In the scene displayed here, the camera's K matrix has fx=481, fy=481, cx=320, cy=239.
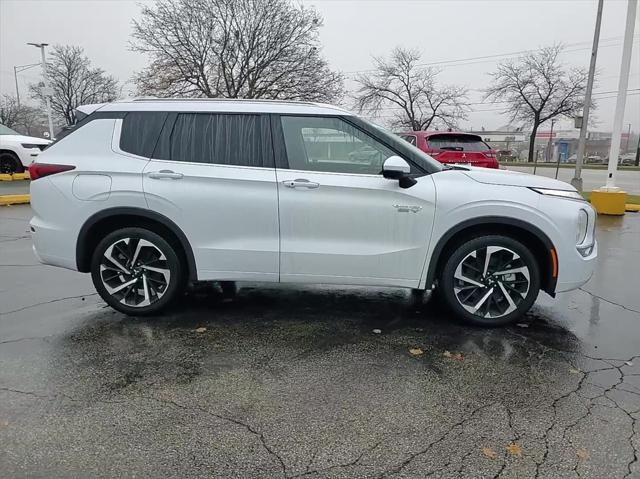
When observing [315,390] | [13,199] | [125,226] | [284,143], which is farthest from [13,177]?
[315,390]

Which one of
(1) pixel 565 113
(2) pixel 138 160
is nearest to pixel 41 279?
(2) pixel 138 160

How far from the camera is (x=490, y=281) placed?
13.4 ft

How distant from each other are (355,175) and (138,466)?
8.64ft

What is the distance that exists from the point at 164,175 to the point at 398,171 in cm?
198

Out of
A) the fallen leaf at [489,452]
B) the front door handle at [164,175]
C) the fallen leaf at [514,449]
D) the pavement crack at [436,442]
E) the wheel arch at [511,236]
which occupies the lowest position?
the pavement crack at [436,442]

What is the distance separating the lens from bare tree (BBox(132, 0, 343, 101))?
2827 cm

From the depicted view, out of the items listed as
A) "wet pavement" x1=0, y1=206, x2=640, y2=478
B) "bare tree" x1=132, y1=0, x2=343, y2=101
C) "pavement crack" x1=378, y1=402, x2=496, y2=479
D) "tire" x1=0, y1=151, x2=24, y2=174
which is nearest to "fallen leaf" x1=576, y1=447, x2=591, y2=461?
"wet pavement" x1=0, y1=206, x2=640, y2=478

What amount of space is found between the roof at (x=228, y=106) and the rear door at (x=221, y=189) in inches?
2.9

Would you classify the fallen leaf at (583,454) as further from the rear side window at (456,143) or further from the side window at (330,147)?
the rear side window at (456,143)

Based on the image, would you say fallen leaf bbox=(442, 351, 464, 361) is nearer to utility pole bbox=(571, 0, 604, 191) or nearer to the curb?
utility pole bbox=(571, 0, 604, 191)

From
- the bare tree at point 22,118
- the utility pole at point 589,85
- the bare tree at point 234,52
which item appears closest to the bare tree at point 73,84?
the bare tree at point 22,118

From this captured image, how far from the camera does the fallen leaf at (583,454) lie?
2.45m

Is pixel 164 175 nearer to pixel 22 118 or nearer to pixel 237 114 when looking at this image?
pixel 237 114

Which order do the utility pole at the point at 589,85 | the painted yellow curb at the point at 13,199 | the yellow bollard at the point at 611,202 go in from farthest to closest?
1. the utility pole at the point at 589,85
2. the painted yellow curb at the point at 13,199
3. the yellow bollard at the point at 611,202
